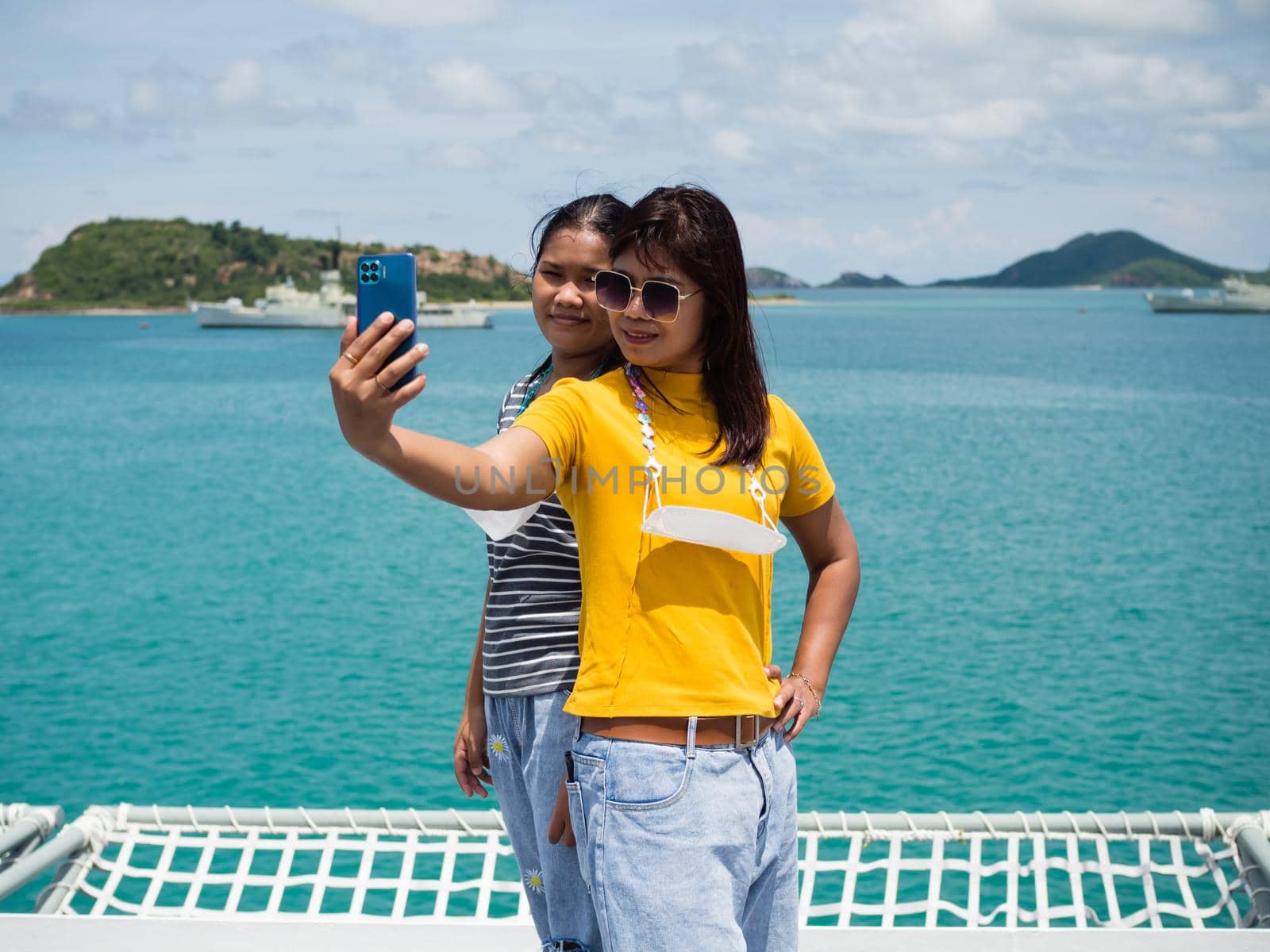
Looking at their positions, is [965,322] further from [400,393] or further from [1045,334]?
[400,393]

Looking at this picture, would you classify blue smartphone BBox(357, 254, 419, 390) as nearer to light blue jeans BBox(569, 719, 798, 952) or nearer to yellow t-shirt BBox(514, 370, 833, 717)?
yellow t-shirt BBox(514, 370, 833, 717)

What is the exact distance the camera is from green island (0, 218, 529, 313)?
315ft

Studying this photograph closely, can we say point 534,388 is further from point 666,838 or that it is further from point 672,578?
point 666,838

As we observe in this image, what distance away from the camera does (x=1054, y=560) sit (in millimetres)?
12969

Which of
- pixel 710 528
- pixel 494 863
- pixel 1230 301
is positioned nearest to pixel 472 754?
pixel 710 528

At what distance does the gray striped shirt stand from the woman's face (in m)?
0.28

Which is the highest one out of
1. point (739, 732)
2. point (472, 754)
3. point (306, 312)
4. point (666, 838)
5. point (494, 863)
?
point (739, 732)

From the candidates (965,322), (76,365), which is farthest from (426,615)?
(965,322)

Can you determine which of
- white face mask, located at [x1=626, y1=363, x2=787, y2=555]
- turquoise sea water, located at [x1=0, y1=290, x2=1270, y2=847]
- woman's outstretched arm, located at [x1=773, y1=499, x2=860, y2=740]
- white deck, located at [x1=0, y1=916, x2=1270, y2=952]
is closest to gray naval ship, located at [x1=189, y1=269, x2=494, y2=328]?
turquoise sea water, located at [x1=0, y1=290, x2=1270, y2=847]

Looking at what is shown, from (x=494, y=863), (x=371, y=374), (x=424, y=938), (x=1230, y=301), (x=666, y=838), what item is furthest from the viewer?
(x=1230, y=301)

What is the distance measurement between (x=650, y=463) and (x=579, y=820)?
49 cm

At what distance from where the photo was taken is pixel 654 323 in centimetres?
167

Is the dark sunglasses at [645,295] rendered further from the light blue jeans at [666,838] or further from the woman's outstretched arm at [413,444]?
the light blue jeans at [666,838]

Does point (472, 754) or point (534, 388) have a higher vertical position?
point (534, 388)
